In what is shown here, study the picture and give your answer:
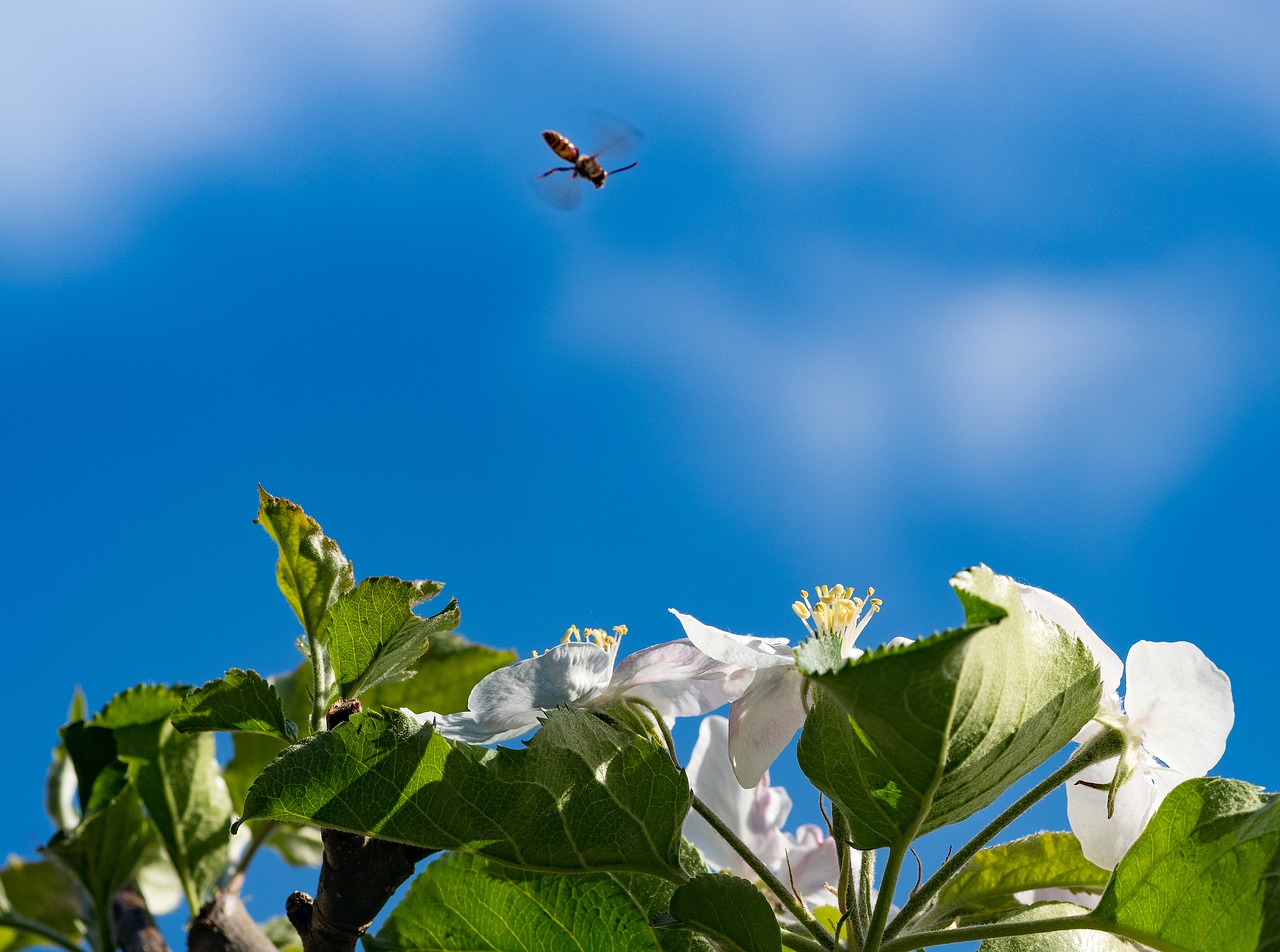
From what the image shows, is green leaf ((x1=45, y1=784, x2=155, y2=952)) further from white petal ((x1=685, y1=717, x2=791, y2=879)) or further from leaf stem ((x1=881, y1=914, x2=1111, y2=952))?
leaf stem ((x1=881, y1=914, x2=1111, y2=952))

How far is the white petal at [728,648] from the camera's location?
2.76 feet

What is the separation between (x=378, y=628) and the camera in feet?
3.06

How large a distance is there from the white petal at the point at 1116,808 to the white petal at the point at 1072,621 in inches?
2.8

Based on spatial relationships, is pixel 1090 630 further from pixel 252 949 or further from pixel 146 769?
pixel 146 769

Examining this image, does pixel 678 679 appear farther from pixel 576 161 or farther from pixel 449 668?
pixel 576 161

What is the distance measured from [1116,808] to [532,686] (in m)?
0.48

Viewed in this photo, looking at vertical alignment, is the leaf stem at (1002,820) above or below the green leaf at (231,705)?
below

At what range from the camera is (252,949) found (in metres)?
1.27

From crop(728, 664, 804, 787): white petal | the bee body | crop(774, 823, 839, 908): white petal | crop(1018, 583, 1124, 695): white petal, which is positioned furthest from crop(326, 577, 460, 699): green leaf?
the bee body

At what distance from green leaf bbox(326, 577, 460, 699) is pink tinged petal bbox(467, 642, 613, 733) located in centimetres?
7

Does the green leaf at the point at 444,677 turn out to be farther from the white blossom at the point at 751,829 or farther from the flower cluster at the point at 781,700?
the flower cluster at the point at 781,700

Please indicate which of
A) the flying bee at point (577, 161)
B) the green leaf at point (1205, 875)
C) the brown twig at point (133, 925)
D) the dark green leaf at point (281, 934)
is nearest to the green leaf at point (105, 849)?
→ the brown twig at point (133, 925)

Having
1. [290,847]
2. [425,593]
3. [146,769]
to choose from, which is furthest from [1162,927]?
[290,847]

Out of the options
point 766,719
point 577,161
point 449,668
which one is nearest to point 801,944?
point 766,719
